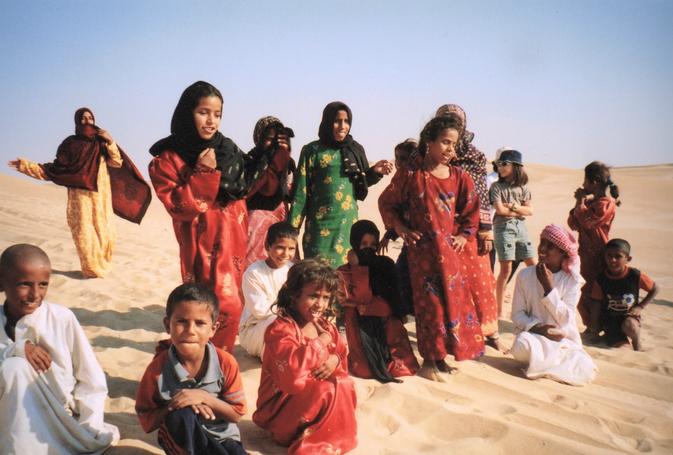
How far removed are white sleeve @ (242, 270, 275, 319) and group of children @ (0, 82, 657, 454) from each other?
1 cm

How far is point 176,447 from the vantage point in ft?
8.03

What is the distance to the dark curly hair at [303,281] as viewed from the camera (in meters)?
3.06

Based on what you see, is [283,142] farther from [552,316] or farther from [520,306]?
[552,316]

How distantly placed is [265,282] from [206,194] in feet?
3.02

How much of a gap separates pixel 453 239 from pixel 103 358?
2.84 meters

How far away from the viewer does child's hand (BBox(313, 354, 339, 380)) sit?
9.45ft

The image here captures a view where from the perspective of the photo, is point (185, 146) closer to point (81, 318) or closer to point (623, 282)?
point (81, 318)

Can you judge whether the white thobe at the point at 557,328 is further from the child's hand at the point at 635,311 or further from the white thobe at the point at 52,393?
the white thobe at the point at 52,393

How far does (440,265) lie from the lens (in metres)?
4.06

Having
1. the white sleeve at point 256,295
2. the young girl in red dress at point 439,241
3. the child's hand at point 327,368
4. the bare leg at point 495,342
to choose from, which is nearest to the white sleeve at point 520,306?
the bare leg at point 495,342

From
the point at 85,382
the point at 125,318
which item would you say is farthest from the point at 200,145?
the point at 125,318

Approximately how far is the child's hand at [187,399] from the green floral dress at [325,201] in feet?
7.94

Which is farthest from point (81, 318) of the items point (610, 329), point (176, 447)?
point (610, 329)

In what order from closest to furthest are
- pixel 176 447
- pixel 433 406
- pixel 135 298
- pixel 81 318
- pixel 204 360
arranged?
pixel 176 447 < pixel 204 360 < pixel 433 406 < pixel 81 318 < pixel 135 298
